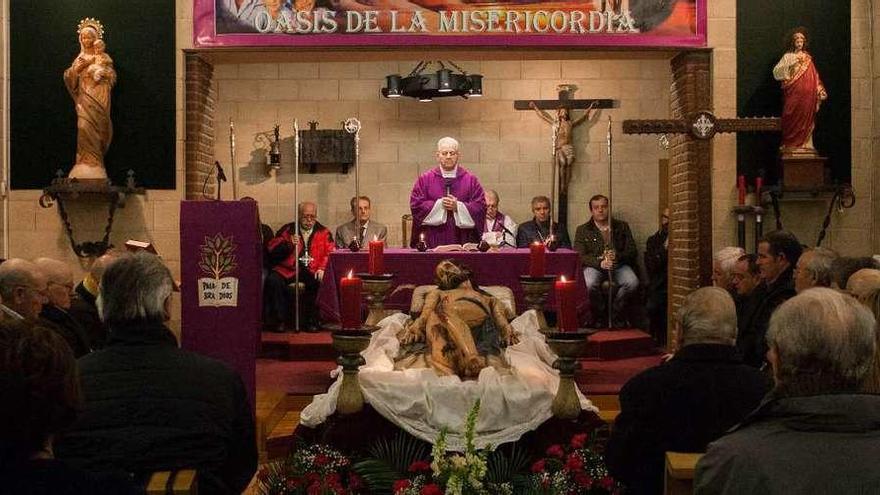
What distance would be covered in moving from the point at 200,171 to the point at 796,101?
474 centimetres

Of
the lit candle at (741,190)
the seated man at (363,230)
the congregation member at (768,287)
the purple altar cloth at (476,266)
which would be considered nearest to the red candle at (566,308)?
the congregation member at (768,287)

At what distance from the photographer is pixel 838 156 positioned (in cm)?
917

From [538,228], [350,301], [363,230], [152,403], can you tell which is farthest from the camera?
[363,230]

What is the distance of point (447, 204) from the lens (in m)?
8.80

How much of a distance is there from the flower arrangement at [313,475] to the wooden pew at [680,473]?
7.05ft

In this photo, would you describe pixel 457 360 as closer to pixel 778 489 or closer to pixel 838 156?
pixel 778 489

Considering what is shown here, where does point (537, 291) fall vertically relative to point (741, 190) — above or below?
below

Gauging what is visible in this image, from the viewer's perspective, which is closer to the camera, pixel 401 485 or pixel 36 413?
pixel 36 413

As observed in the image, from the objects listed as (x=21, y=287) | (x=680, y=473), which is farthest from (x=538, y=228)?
(x=680, y=473)

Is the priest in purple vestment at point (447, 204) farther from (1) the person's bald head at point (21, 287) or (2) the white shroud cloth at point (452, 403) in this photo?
(1) the person's bald head at point (21, 287)

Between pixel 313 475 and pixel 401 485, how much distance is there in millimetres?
431

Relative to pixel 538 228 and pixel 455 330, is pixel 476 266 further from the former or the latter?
pixel 538 228

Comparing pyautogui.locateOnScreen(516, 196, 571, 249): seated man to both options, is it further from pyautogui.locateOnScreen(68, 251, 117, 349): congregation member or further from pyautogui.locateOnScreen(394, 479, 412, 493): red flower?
pyautogui.locateOnScreen(394, 479, 412, 493): red flower

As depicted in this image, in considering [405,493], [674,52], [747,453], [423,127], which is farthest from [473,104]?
[747,453]
